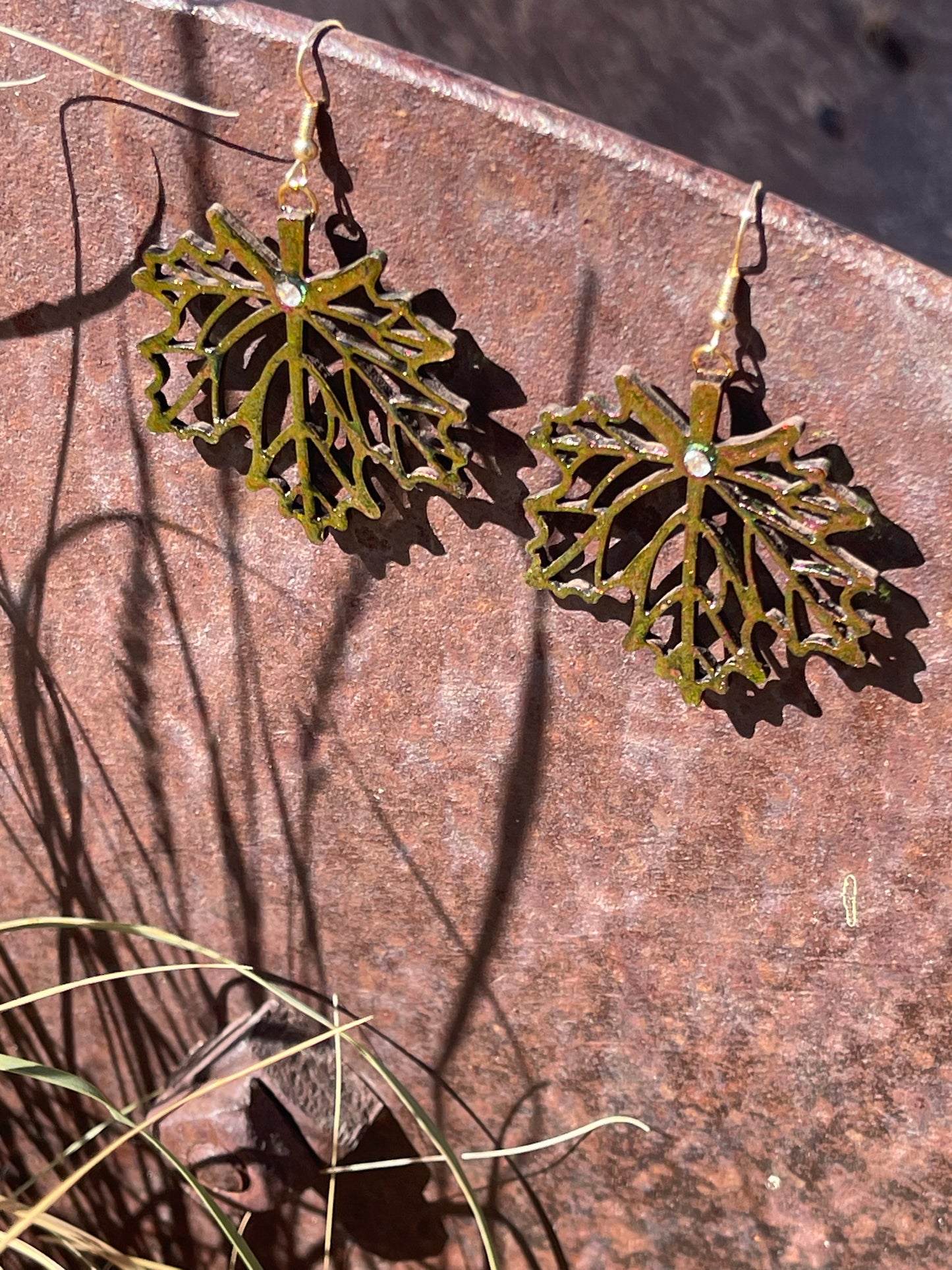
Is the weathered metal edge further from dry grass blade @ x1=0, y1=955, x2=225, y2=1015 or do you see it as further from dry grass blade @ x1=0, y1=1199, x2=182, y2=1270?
dry grass blade @ x1=0, y1=1199, x2=182, y2=1270

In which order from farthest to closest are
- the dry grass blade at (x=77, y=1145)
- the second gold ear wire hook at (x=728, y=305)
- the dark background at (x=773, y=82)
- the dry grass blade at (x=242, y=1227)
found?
the dry grass blade at (x=242, y=1227)
the dry grass blade at (x=77, y=1145)
the dark background at (x=773, y=82)
the second gold ear wire hook at (x=728, y=305)

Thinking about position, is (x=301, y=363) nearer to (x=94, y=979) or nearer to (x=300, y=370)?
(x=300, y=370)

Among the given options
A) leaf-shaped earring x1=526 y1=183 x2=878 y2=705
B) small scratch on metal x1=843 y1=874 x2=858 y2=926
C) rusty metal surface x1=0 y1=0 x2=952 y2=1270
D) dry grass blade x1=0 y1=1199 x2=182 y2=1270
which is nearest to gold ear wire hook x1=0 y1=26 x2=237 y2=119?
rusty metal surface x1=0 y1=0 x2=952 y2=1270

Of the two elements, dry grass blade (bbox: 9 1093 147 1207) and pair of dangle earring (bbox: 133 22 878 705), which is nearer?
pair of dangle earring (bbox: 133 22 878 705)

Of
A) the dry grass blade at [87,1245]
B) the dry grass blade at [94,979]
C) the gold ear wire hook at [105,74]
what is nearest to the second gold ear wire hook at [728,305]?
the gold ear wire hook at [105,74]

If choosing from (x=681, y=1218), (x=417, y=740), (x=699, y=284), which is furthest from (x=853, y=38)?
(x=681, y=1218)

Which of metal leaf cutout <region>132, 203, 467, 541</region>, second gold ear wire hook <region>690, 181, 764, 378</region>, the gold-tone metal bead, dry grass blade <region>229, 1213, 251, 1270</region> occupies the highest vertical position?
second gold ear wire hook <region>690, 181, 764, 378</region>

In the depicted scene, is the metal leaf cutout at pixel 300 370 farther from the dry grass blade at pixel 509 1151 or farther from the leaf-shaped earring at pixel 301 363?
the dry grass blade at pixel 509 1151
